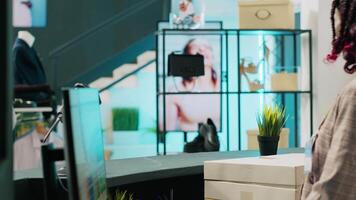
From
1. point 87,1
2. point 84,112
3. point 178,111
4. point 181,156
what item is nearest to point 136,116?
point 87,1

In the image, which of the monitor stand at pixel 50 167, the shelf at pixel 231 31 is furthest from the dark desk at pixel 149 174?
the shelf at pixel 231 31

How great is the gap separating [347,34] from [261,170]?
1.73ft

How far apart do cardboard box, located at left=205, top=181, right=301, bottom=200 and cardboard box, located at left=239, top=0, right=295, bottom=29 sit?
7.89ft

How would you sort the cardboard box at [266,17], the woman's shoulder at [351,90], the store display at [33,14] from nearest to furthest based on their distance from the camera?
the woman's shoulder at [351,90] → the cardboard box at [266,17] → the store display at [33,14]

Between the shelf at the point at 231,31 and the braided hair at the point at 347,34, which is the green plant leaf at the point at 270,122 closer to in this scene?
the braided hair at the point at 347,34

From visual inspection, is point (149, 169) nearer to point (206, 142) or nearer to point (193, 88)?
point (206, 142)

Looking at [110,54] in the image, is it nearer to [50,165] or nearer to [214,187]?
[214,187]

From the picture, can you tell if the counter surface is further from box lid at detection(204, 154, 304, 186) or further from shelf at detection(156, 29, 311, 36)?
shelf at detection(156, 29, 311, 36)

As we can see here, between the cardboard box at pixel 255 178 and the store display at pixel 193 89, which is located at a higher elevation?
the store display at pixel 193 89

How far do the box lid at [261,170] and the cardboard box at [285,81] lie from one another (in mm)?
2303

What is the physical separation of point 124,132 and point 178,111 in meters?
3.15

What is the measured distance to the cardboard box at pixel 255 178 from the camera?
1531mm

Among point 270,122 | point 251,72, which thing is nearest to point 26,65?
point 251,72

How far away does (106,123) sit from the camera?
7.47m
